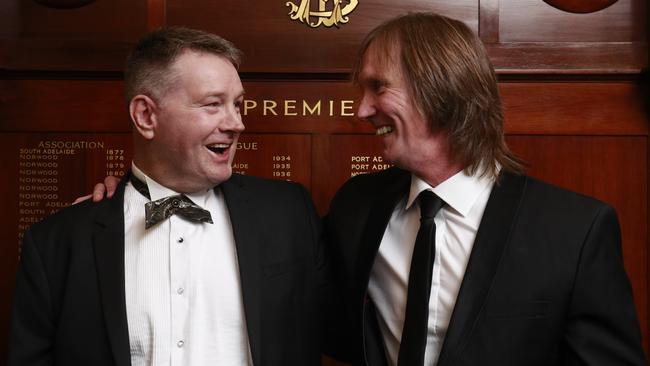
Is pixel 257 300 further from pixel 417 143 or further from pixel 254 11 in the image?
pixel 254 11

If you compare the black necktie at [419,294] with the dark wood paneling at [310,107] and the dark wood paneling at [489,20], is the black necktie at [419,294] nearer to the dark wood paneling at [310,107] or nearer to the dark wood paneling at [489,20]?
the dark wood paneling at [310,107]

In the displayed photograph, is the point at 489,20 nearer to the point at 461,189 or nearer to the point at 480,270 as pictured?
the point at 461,189

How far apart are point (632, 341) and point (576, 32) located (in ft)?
4.19

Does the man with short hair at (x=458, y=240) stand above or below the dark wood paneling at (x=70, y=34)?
below

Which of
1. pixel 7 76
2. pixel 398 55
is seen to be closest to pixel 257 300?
pixel 398 55

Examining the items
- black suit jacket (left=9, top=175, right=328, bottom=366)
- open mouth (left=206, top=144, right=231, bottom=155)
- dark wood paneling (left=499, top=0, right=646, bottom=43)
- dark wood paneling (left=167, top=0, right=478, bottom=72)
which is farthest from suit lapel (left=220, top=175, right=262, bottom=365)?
dark wood paneling (left=499, top=0, right=646, bottom=43)

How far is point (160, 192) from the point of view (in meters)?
1.94

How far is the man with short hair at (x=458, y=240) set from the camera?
167cm

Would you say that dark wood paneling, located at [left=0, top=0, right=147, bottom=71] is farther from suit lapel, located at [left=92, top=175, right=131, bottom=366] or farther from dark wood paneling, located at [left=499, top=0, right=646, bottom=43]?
dark wood paneling, located at [left=499, top=0, right=646, bottom=43]

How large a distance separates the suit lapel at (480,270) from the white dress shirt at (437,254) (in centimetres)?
7

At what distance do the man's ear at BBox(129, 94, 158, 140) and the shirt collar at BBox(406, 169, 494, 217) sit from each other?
80cm

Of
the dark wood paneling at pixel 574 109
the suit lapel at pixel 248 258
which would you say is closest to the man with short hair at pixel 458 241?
the suit lapel at pixel 248 258

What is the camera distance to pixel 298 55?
253cm

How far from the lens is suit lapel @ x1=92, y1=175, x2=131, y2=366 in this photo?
5.73 feet
